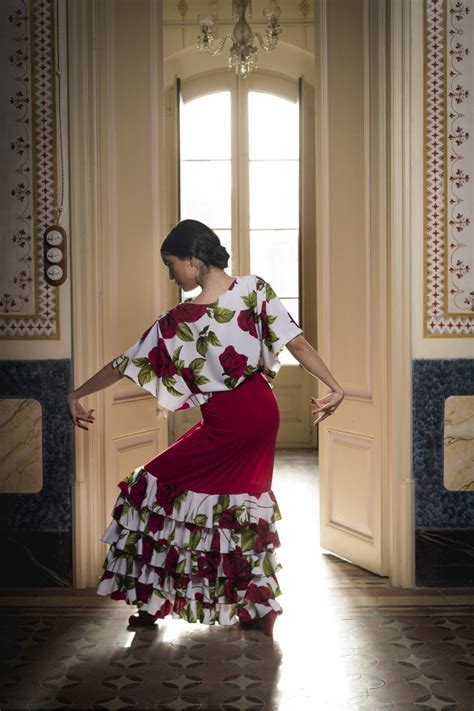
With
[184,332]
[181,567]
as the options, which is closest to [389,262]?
[184,332]

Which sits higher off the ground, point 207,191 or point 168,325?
point 207,191

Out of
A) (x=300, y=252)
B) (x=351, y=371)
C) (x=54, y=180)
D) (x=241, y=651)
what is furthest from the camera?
(x=300, y=252)

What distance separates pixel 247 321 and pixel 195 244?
1.12 ft

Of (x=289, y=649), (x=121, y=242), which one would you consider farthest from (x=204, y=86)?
(x=289, y=649)

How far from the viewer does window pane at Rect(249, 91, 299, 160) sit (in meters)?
7.61

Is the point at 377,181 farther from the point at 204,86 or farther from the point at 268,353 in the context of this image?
the point at 204,86

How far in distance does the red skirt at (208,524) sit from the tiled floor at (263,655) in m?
0.15

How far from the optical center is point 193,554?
2.79 metres

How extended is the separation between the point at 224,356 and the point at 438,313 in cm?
117

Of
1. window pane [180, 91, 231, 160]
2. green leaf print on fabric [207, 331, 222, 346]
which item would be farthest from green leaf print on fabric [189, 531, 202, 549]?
window pane [180, 91, 231, 160]

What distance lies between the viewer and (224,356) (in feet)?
9.07

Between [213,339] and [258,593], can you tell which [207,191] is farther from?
[258,593]

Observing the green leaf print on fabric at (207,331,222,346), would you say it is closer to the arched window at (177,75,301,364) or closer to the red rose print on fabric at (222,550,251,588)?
the red rose print on fabric at (222,550,251,588)

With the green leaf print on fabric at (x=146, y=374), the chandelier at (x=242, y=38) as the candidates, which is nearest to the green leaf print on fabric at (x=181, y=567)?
the green leaf print on fabric at (x=146, y=374)
